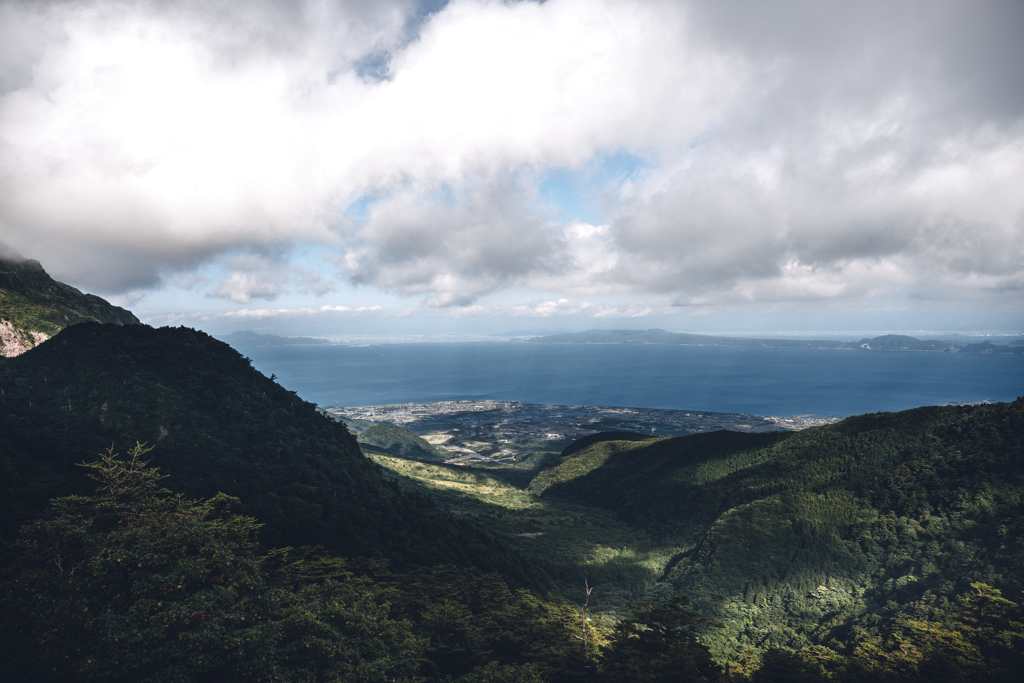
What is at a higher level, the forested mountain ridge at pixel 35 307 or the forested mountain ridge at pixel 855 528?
the forested mountain ridge at pixel 35 307

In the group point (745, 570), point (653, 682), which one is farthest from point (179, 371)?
point (745, 570)

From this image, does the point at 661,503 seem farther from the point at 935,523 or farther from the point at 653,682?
the point at 653,682

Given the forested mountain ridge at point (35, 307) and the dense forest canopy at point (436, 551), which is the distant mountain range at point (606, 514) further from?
the forested mountain ridge at point (35, 307)

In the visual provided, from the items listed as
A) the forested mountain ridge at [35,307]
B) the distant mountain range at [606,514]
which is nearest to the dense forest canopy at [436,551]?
the distant mountain range at [606,514]

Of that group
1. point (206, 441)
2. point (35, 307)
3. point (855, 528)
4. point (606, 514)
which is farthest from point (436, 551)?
point (35, 307)

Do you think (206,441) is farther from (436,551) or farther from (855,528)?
(855,528)
